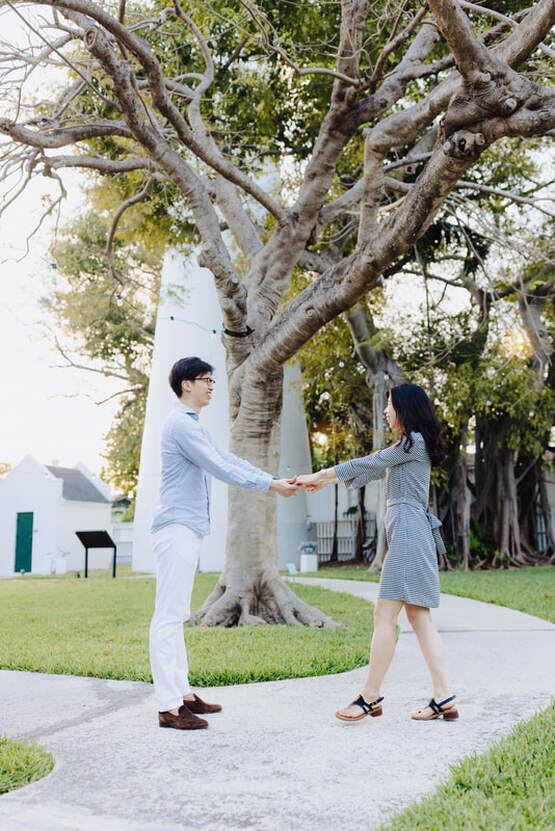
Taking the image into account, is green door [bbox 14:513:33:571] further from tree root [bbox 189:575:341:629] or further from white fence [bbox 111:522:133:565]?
tree root [bbox 189:575:341:629]

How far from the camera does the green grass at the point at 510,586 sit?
8.97 meters

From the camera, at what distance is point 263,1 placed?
32.5 feet

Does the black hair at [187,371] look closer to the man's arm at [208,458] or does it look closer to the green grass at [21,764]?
the man's arm at [208,458]

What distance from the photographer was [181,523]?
3781 mm

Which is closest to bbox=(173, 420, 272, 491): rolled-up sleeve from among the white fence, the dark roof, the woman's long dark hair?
the woman's long dark hair

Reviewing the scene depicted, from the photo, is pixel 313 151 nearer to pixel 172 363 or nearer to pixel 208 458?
pixel 208 458

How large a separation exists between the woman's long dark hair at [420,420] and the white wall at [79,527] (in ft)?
61.2

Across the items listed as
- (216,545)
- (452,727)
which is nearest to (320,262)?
(216,545)

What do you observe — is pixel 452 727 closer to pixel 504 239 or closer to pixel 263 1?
pixel 504 239

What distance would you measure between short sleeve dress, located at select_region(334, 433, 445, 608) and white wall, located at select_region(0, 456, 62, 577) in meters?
18.4

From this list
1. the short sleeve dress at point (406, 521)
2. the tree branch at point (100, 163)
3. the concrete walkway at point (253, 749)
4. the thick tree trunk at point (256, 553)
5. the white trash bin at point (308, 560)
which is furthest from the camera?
the white trash bin at point (308, 560)

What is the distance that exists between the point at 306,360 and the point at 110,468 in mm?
15528

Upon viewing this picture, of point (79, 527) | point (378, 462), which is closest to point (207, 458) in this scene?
point (378, 462)

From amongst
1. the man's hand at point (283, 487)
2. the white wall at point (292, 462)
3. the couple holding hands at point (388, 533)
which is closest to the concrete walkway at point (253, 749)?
the couple holding hands at point (388, 533)
